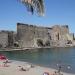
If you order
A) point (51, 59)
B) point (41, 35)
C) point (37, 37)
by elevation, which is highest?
point (41, 35)

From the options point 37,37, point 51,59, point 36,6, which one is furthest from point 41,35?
point 36,6

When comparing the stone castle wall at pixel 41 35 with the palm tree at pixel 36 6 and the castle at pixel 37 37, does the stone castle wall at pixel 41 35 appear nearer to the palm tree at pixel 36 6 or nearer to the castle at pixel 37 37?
the castle at pixel 37 37

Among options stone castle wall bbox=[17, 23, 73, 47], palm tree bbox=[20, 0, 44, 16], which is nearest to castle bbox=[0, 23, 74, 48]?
stone castle wall bbox=[17, 23, 73, 47]

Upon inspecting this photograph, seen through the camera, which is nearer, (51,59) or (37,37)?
(51,59)

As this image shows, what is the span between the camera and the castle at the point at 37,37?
126 m

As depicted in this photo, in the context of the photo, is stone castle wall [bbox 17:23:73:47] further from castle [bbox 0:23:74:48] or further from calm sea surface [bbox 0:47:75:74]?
calm sea surface [bbox 0:47:75:74]

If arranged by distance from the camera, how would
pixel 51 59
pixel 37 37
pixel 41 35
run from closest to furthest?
pixel 51 59, pixel 37 37, pixel 41 35

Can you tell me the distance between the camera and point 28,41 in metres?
140

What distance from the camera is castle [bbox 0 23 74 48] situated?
126m

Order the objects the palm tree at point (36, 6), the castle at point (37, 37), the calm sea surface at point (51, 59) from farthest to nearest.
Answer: the castle at point (37, 37) < the calm sea surface at point (51, 59) < the palm tree at point (36, 6)

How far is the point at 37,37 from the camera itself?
146m

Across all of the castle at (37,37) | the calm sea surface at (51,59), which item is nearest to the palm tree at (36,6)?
the calm sea surface at (51,59)

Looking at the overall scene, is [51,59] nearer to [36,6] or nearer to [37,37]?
[36,6]

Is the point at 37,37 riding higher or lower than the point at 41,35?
lower
